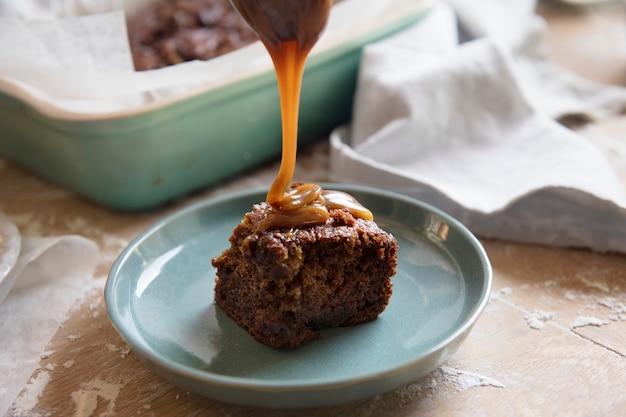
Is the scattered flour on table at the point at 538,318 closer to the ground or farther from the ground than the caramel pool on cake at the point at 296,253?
closer to the ground

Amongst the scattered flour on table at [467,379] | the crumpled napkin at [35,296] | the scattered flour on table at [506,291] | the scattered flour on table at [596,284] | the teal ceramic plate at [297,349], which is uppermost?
the teal ceramic plate at [297,349]

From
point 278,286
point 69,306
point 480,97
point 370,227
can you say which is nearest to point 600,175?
point 480,97

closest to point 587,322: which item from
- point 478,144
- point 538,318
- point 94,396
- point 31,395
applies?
point 538,318

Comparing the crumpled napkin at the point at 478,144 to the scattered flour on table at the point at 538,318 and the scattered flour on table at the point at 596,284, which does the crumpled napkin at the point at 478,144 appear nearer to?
the scattered flour on table at the point at 596,284

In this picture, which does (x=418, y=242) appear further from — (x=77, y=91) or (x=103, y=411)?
(x=77, y=91)

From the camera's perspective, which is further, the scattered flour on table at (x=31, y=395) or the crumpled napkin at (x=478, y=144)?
the crumpled napkin at (x=478, y=144)

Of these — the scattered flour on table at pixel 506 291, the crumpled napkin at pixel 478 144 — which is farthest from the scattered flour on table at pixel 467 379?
the crumpled napkin at pixel 478 144
